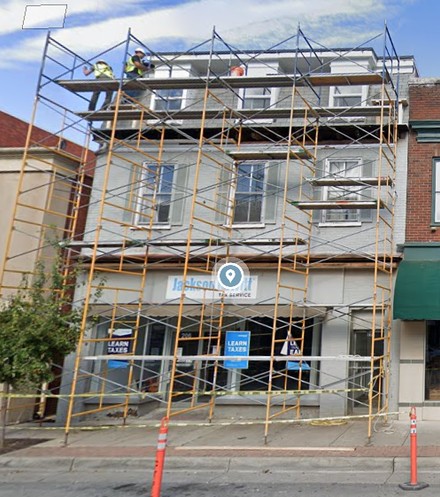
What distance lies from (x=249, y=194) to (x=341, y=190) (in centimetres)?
246

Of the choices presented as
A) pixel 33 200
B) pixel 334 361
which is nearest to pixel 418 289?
pixel 334 361

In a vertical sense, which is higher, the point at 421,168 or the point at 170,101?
the point at 170,101

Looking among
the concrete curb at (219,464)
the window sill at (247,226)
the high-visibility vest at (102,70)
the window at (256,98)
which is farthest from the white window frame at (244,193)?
the concrete curb at (219,464)

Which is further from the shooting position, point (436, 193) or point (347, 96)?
point (347, 96)

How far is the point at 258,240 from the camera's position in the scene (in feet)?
45.5

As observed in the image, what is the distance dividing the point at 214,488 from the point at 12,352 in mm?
5207

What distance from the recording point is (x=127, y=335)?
15156 millimetres

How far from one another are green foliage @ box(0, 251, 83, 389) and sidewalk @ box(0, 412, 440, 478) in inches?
58.4

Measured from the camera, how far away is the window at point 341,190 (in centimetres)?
1503

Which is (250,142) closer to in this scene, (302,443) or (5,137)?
(302,443)

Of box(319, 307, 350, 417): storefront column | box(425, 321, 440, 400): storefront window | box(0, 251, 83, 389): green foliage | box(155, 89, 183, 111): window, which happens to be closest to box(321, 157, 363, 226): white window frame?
box(319, 307, 350, 417): storefront column

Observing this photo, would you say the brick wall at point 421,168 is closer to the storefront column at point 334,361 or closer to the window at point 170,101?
the storefront column at point 334,361

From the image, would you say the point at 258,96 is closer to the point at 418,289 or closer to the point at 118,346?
the point at 418,289

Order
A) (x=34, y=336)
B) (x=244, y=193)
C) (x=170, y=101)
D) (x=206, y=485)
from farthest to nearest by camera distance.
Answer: (x=170, y=101) < (x=244, y=193) < (x=34, y=336) < (x=206, y=485)
